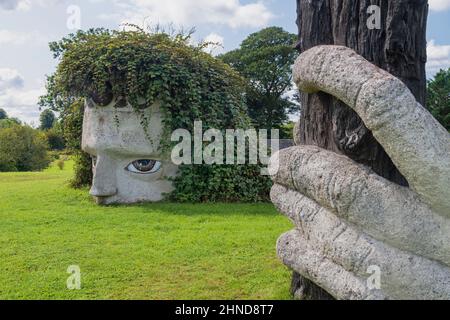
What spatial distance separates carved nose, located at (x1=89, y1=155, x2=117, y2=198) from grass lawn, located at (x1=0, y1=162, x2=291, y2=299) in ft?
0.92

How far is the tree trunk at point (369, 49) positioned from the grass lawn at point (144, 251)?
1.21 metres

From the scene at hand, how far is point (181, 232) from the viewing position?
497 cm

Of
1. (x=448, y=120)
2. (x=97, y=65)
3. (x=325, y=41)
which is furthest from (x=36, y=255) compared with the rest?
(x=448, y=120)

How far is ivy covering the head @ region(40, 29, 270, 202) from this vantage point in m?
7.01

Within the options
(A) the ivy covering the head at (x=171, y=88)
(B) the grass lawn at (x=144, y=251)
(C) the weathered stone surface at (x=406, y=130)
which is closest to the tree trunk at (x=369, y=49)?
(C) the weathered stone surface at (x=406, y=130)

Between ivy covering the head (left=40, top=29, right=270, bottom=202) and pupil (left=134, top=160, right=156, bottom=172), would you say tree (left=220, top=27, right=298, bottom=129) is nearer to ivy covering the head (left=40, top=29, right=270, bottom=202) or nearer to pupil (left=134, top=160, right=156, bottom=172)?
ivy covering the head (left=40, top=29, right=270, bottom=202)

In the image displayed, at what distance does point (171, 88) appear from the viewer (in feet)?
23.7

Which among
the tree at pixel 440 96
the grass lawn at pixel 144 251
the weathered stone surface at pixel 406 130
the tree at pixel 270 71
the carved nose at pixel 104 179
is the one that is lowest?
the grass lawn at pixel 144 251

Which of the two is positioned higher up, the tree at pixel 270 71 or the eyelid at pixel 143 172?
the tree at pixel 270 71

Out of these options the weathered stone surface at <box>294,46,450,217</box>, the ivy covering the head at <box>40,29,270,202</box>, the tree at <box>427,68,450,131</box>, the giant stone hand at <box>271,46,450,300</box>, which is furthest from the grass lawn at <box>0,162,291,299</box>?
the tree at <box>427,68,450,131</box>

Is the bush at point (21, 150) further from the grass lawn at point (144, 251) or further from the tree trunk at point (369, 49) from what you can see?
the tree trunk at point (369, 49)

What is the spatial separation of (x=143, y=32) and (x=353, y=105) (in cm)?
665

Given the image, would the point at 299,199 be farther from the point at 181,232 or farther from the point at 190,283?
the point at 181,232

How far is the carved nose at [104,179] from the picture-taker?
700 cm
